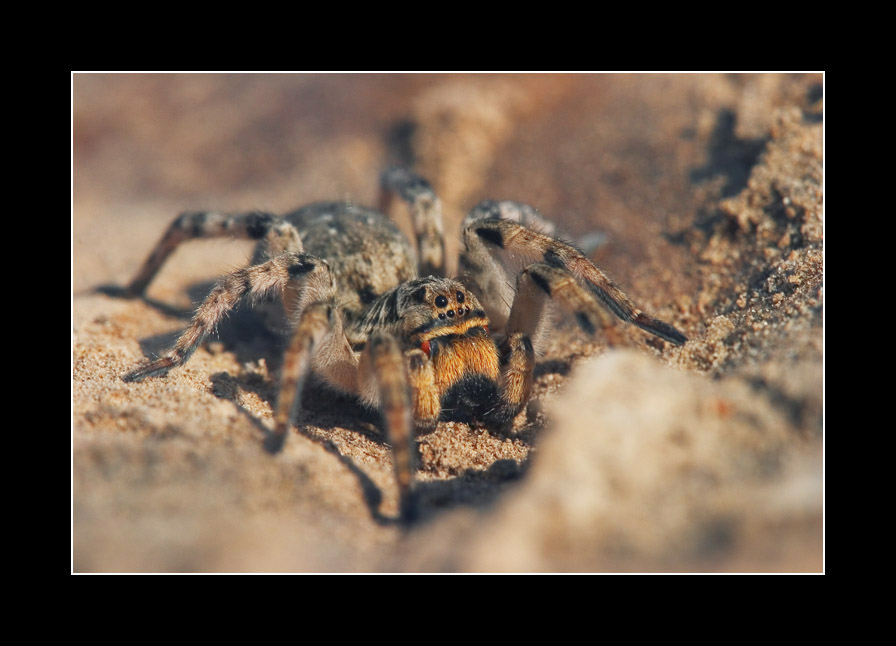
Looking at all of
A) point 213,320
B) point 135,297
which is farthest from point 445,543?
point 135,297

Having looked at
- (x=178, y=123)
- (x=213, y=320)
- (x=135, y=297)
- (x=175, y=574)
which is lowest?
(x=175, y=574)

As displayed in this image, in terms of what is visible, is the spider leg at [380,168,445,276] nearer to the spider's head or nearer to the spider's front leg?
the spider's head

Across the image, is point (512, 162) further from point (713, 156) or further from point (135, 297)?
point (135, 297)

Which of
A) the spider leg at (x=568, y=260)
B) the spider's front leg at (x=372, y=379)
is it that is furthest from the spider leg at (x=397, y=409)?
the spider leg at (x=568, y=260)

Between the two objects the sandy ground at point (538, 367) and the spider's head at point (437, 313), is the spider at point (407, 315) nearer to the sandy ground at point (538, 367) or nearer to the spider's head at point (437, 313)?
the spider's head at point (437, 313)

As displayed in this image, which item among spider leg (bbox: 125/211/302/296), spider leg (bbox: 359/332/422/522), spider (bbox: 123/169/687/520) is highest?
spider leg (bbox: 125/211/302/296)

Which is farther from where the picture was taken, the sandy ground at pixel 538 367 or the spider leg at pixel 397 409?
the spider leg at pixel 397 409

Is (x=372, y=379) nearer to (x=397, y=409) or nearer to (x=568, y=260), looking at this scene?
(x=397, y=409)

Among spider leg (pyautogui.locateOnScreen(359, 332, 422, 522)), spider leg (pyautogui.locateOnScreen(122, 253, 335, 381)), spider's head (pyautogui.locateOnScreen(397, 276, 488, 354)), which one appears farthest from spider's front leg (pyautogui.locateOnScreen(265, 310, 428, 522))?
spider leg (pyautogui.locateOnScreen(122, 253, 335, 381))
